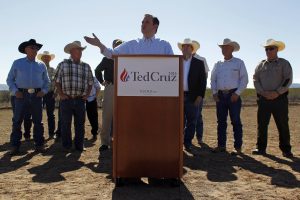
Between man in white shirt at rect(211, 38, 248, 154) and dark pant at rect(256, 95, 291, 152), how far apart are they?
39 cm

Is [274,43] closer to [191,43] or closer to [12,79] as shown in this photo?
[191,43]

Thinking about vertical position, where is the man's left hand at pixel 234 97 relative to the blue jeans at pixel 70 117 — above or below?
above

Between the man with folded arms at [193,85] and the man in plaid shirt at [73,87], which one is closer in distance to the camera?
the man with folded arms at [193,85]

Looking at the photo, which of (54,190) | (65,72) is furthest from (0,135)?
(54,190)

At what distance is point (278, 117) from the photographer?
8.30 meters

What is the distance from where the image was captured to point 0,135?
1193 centimetres

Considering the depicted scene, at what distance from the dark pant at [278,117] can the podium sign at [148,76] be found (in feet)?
11.8

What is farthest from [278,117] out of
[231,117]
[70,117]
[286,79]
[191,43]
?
[70,117]

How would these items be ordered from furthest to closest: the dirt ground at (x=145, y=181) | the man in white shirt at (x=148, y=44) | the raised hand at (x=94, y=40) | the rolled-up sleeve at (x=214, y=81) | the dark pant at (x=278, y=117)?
the rolled-up sleeve at (x=214, y=81)
the dark pant at (x=278, y=117)
the man in white shirt at (x=148, y=44)
the raised hand at (x=94, y=40)
the dirt ground at (x=145, y=181)

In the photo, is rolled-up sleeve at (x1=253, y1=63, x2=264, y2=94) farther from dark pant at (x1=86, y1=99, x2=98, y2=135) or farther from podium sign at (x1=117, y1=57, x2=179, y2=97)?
dark pant at (x1=86, y1=99, x2=98, y2=135)

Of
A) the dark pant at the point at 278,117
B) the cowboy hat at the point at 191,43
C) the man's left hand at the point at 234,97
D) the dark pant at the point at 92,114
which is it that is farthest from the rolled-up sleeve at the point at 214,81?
the dark pant at the point at 92,114

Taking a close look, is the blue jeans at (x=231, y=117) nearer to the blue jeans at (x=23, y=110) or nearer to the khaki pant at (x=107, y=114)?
the khaki pant at (x=107, y=114)

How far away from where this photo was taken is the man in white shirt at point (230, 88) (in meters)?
8.48

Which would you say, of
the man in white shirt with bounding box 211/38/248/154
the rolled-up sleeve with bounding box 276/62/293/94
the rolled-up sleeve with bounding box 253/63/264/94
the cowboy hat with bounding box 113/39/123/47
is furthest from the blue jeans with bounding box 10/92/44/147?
the rolled-up sleeve with bounding box 276/62/293/94
